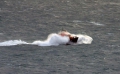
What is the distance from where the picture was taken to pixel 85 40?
395 ft

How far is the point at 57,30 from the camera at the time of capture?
439ft

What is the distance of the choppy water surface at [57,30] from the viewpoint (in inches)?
3875

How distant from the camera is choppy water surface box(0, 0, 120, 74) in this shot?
98438mm

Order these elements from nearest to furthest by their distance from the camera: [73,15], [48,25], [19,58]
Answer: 1. [19,58]
2. [48,25]
3. [73,15]

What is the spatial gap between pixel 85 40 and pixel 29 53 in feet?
53.6

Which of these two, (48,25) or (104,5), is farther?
(104,5)

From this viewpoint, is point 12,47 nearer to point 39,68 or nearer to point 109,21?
point 39,68

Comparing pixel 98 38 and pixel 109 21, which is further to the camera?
pixel 109 21

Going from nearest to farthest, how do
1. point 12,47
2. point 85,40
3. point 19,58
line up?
point 19,58 < point 12,47 < point 85,40

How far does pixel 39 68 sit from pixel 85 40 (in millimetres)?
25193

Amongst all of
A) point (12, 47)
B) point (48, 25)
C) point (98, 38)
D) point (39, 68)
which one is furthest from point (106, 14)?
point (39, 68)

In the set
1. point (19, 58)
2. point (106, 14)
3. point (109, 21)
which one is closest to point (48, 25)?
point (109, 21)

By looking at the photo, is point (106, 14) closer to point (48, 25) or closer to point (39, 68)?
point (48, 25)

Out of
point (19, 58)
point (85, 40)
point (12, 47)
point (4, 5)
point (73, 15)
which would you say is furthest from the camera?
point (4, 5)
